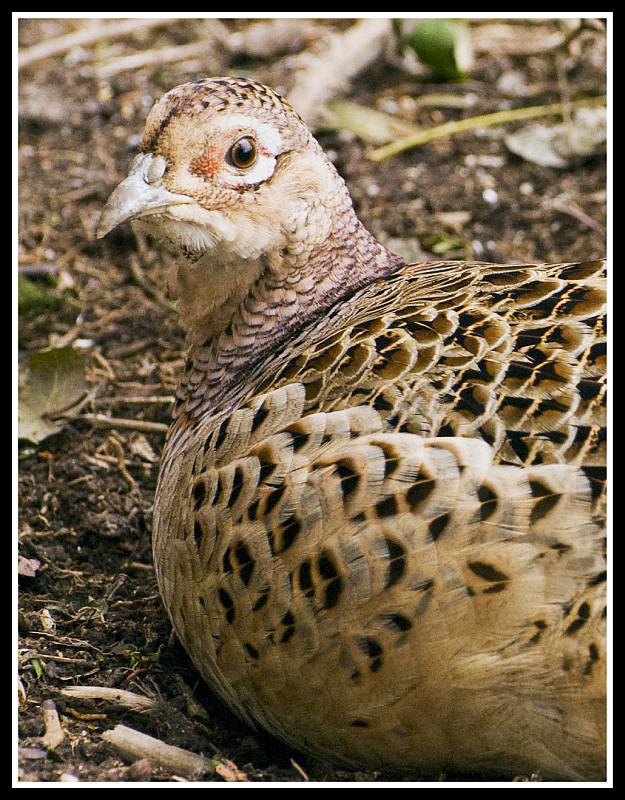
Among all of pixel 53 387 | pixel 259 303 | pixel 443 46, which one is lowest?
pixel 53 387

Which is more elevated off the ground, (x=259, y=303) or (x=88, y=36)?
(x=88, y=36)

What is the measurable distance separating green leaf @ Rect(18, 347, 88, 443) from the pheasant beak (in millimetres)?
1630

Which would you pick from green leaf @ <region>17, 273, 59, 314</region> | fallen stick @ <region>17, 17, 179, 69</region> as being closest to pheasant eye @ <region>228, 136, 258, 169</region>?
green leaf @ <region>17, 273, 59, 314</region>

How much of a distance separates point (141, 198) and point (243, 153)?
1.32 ft

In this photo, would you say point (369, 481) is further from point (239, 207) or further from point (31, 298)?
point (31, 298)

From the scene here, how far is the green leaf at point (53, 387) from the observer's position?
5.25 metres

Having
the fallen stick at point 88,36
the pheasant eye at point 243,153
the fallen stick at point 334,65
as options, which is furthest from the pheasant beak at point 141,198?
the fallen stick at point 88,36

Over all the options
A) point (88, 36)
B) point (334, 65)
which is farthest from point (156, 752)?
point (88, 36)

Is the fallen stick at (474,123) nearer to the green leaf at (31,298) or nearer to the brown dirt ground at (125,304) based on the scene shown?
the brown dirt ground at (125,304)

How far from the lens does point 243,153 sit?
12.6 feet

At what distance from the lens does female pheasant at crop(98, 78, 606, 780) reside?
3.10 meters

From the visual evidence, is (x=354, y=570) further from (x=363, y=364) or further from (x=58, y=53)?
(x=58, y=53)

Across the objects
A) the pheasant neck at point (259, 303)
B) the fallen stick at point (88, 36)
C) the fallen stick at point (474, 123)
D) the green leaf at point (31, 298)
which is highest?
the fallen stick at point (88, 36)

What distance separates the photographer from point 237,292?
409 cm
